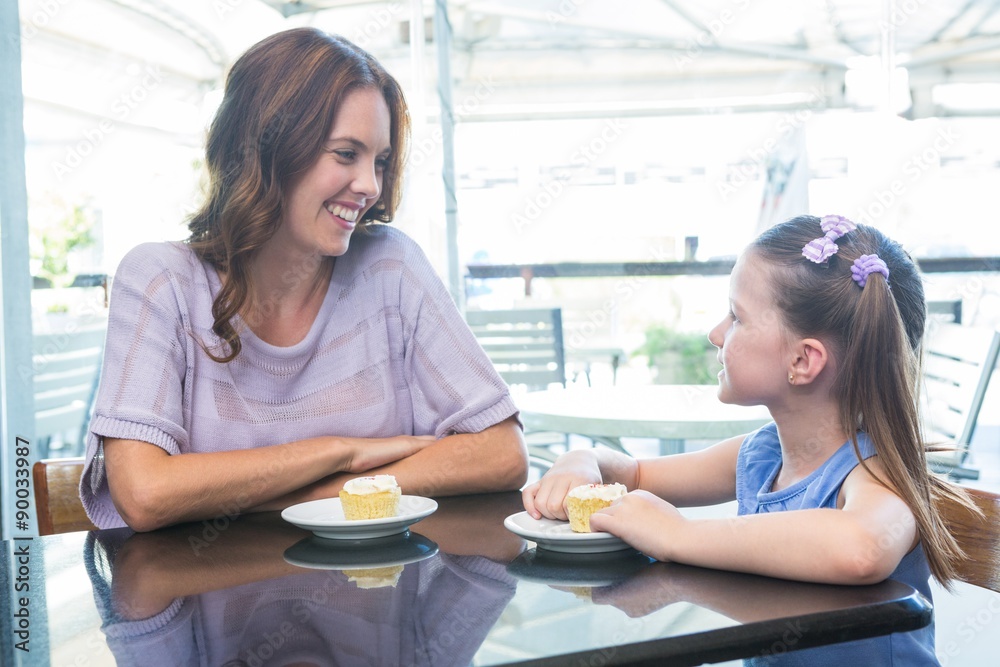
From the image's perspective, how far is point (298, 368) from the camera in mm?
1690

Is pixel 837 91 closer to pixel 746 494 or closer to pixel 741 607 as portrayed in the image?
pixel 746 494

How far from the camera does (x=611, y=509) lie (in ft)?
3.60

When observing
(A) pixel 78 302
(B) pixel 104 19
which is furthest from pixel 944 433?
(B) pixel 104 19

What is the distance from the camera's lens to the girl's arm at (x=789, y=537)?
0.96m

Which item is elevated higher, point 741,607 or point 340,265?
point 340,265

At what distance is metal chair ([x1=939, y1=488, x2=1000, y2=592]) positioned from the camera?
1232mm

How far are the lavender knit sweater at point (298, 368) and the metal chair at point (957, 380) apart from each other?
6.98 feet

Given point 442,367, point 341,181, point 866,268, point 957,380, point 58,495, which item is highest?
point 341,181

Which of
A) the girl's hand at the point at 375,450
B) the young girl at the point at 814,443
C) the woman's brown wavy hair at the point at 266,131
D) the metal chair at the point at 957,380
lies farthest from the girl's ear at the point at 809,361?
the metal chair at the point at 957,380

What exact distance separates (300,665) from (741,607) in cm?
42

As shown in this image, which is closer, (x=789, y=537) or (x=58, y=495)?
(x=789, y=537)

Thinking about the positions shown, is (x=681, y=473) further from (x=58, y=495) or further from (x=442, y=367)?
(x=58, y=495)

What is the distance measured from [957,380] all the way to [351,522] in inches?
123

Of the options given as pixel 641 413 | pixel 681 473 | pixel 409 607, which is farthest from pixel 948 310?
pixel 409 607
